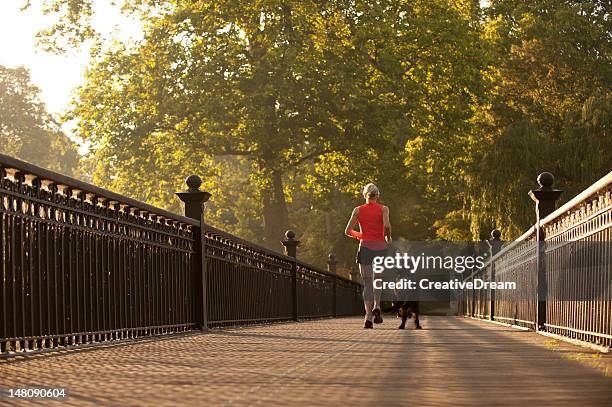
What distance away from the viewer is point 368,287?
607 inches

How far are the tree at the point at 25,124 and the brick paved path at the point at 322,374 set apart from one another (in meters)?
81.6

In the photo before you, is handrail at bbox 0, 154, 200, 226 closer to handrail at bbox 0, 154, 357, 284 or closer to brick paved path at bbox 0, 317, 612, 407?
handrail at bbox 0, 154, 357, 284

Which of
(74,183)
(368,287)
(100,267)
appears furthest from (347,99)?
(74,183)

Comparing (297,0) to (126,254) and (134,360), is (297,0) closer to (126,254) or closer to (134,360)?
(126,254)

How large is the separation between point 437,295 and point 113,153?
90.5 feet

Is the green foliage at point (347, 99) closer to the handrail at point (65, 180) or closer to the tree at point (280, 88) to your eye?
the tree at point (280, 88)

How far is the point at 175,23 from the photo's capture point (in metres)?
41.1

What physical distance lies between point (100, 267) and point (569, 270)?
4.28 meters

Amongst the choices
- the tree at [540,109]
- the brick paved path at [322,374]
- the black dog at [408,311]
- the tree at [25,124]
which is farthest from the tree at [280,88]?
the tree at [25,124]

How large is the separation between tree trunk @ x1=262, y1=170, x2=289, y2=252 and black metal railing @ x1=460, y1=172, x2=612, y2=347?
25919mm

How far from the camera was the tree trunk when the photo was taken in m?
43.7

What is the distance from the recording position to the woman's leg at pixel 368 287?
49.5 feet

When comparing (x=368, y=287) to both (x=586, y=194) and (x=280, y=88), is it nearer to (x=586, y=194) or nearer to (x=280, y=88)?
(x=586, y=194)

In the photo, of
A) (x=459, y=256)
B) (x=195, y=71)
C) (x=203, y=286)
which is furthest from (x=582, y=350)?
(x=459, y=256)
